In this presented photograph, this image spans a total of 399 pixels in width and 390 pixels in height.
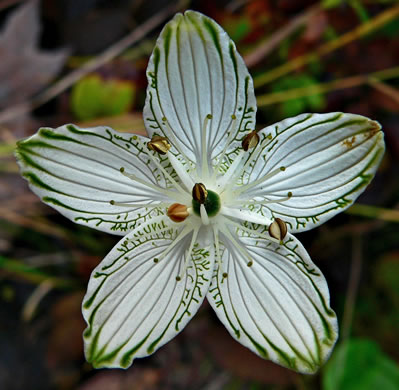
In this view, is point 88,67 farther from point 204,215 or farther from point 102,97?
point 204,215

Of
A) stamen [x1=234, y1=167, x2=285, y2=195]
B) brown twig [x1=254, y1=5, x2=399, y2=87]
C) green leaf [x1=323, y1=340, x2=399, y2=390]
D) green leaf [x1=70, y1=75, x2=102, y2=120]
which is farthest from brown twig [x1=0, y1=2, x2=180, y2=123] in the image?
green leaf [x1=323, y1=340, x2=399, y2=390]

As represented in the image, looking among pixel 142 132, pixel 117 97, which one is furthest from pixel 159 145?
pixel 117 97

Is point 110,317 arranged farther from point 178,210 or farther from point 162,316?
point 178,210

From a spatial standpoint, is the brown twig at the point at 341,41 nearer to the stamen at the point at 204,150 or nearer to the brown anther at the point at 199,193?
the stamen at the point at 204,150

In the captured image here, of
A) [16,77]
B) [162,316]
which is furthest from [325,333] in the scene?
[16,77]

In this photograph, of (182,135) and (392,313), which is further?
(392,313)
